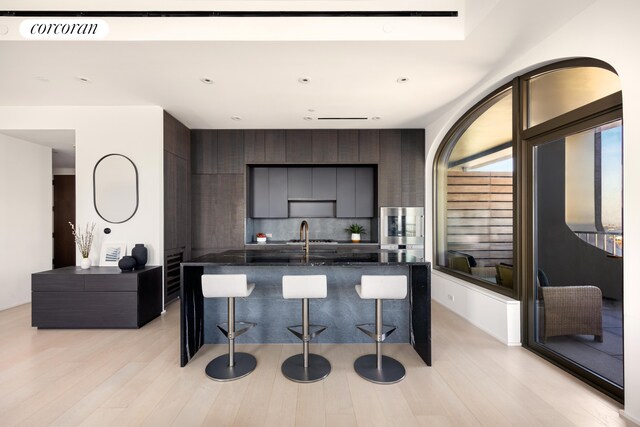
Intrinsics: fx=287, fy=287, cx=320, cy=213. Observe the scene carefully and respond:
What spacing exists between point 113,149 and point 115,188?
0.51 m

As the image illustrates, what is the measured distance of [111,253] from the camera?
368cm

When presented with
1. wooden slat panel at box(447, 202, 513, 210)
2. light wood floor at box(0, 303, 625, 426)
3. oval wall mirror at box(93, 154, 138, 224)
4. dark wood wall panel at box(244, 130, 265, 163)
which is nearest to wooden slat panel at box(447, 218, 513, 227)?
wooden slat panel at box(447, 202, 513, 210)

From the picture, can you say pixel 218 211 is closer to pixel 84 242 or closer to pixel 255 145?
pixel 255 145

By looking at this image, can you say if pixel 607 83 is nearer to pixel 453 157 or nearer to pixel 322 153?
pixel 453 157

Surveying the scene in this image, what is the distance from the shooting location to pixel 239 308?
285 centimetres

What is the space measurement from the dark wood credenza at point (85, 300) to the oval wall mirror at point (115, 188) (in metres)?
0.83

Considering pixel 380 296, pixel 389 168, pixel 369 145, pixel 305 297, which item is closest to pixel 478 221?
pixel 389 168

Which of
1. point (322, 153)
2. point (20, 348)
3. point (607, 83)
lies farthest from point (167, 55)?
point (607, 83)

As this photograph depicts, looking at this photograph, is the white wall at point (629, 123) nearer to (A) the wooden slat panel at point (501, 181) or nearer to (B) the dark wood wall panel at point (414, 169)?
(A) the wooden slat panel at point (501, 181)

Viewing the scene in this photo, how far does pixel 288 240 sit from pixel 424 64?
365cm

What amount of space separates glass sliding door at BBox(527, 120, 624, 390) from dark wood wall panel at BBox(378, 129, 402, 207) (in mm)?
2213

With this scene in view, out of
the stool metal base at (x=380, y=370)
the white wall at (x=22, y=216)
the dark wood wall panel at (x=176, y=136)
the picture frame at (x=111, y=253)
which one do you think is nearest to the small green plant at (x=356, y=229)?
the stool metal base at (x=380, y=370)

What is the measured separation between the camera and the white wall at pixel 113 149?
12.2 feet

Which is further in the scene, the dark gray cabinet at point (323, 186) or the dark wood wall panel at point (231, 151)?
the dark gray cabinet at point (323, 186)
